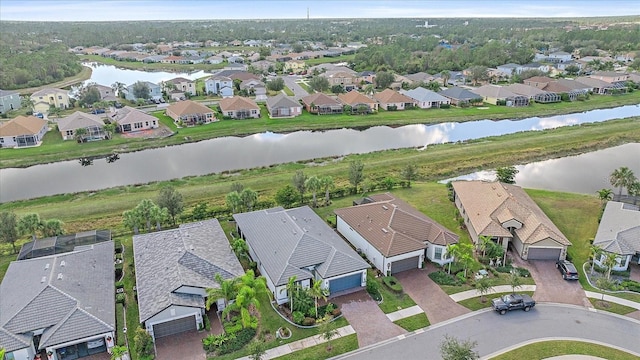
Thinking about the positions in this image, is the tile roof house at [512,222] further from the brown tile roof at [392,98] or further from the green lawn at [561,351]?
the brown tile roof at [392,98]

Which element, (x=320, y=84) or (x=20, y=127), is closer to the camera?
(x=20, y=127)

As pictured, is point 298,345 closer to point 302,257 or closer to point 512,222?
point 302,257

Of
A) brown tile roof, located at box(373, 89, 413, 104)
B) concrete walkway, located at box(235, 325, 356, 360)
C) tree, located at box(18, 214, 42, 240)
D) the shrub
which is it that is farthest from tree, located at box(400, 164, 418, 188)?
brown tile roof, located at box(373, 89, 413, 104)

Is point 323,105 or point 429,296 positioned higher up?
point 323,105

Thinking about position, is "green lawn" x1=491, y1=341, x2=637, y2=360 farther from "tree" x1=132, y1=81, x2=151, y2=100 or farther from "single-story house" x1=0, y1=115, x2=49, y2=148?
"tree" x1=132, y1=81, x2=151, y2=100

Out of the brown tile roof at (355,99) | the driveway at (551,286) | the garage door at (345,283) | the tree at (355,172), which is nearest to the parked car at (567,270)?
the driveway at (551,286)

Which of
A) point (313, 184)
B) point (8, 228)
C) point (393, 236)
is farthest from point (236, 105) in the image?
point (393, 236)
